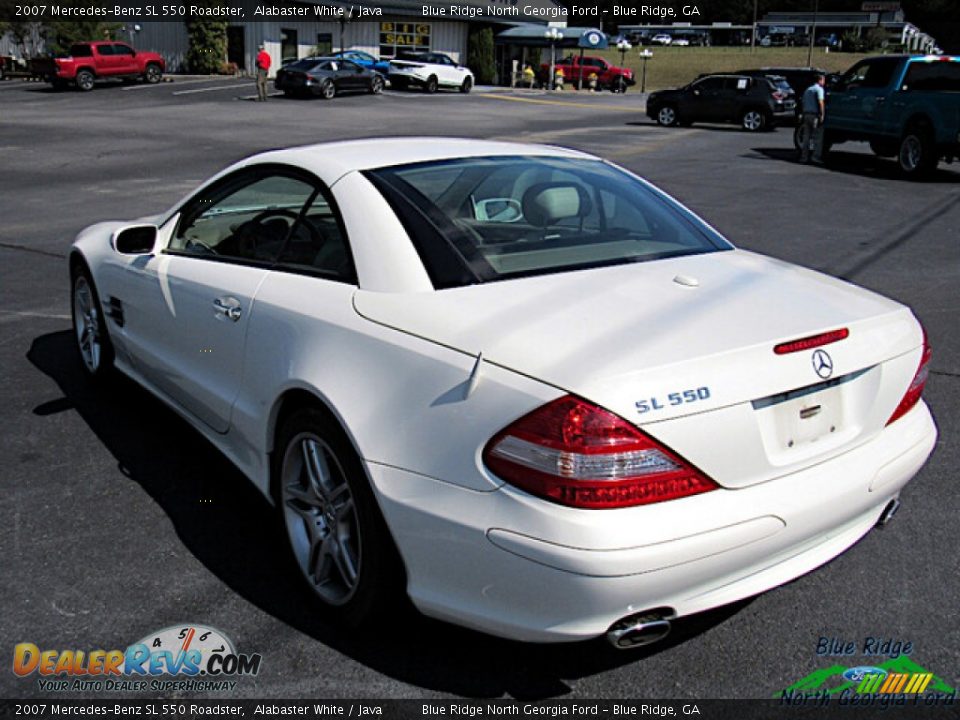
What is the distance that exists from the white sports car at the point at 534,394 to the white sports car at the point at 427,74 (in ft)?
128

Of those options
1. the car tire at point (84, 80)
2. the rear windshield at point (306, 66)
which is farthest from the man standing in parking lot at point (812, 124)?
the car tire at point (84, 80)

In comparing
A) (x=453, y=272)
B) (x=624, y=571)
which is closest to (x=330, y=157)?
(x=453, y=272)

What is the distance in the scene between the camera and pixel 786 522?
8.57 ft

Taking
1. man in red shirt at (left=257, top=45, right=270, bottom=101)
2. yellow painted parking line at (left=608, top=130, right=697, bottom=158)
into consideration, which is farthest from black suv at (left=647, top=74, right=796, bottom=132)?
man in red shirt at (left=257, top=45, right=270, bottom=101)

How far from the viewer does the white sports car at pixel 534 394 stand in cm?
242

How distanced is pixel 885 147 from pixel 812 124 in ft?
5.18

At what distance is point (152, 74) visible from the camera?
40.8m

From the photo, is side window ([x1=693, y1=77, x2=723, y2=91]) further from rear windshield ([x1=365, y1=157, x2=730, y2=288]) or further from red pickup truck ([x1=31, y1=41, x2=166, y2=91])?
rear windshield ([x1=365, y1=157, x2=730, y2=288])

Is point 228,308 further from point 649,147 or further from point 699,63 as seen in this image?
point 699,63

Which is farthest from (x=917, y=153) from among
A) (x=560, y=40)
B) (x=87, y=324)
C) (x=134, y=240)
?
(x=560, y=40)

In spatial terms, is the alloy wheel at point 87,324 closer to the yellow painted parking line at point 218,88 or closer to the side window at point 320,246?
the side window at point 320,246

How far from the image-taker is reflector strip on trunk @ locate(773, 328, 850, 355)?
266 centimetres

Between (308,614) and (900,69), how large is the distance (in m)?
17.9

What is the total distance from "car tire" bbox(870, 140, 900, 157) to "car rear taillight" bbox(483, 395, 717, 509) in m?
17.4
